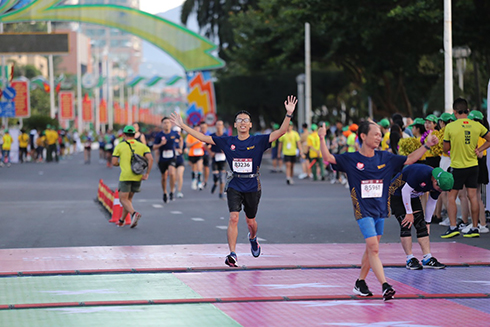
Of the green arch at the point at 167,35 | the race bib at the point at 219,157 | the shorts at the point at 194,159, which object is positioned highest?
the green arch at the point at 167,35

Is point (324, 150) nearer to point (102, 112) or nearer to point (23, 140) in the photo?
point (23, 140)

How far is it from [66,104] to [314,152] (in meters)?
50.9

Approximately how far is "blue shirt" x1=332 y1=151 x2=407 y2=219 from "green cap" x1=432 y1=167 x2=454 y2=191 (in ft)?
3.80

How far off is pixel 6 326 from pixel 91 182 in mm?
21948

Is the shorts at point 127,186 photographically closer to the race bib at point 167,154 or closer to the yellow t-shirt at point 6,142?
the race bib at point 167,154

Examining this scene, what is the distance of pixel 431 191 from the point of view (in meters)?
10.2

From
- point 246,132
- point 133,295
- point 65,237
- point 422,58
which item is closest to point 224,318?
point 133,295

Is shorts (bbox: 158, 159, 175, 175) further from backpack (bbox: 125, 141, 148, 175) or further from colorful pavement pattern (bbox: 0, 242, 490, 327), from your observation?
colorful pavement pattern (bbox: 0, 242, 490, 327)

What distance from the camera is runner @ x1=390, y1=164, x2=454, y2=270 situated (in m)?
9.46

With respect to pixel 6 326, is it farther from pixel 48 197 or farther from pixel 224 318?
pixel 48 197

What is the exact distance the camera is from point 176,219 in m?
16.4

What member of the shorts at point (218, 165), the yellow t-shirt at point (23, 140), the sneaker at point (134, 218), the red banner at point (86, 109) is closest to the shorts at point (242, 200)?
the sneaker at point (134, 218)

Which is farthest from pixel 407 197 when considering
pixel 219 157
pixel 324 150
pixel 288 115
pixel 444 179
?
pixel 219 157

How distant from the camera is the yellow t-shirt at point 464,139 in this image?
1275cm
